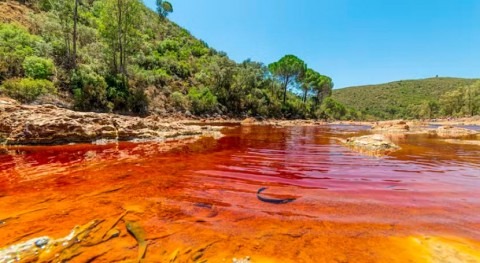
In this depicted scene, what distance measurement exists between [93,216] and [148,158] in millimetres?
3936

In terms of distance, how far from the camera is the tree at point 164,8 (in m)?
68.8

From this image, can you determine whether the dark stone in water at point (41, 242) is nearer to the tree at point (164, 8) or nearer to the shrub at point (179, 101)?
the shrub at point (179, 101)

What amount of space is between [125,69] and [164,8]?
50329 mm

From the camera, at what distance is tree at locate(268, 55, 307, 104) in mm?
55562

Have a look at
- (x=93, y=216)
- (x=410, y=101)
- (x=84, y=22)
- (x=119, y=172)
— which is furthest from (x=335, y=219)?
(x=410, y=101)

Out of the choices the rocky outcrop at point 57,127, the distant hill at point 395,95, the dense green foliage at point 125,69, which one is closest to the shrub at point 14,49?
the dense green foliage at point 125,69

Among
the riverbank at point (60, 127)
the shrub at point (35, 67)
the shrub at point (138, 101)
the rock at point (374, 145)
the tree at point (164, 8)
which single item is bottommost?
the rock at point (374, 145)

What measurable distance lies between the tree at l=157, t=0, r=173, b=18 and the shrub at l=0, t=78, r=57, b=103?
59877 mm

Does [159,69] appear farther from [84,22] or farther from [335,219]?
[335,219]

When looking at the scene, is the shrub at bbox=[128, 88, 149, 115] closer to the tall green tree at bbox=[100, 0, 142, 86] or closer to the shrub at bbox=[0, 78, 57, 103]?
the tall green tree at bbox=[100, 0, 142, 86]

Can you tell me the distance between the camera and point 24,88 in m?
17.2

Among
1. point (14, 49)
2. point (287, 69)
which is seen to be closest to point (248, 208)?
point (14, 49)

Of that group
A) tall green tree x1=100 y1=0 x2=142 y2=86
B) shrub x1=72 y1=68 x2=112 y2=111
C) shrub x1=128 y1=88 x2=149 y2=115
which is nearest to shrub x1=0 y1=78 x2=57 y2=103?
shrub x1=72 y1=68 x2=112 y2=111

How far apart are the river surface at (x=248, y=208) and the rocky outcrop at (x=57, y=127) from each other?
7.32ft
